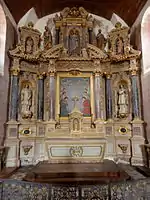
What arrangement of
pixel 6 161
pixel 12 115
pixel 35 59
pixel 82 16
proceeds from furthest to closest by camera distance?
pixel 82 16 < pixel 35 59 < pixel 12 115 < pixel 6 161

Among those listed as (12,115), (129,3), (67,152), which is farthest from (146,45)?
(12,115)

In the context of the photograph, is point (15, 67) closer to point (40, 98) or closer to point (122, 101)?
point (40, 98)

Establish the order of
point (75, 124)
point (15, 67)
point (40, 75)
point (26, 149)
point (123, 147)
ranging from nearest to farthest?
point (26, 149) → point (123, 147) → point (75, 124) → point (15, 67) → point (40, 75)

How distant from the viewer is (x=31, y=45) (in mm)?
6906

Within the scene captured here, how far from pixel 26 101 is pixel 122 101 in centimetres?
332

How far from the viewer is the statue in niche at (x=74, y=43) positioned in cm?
704

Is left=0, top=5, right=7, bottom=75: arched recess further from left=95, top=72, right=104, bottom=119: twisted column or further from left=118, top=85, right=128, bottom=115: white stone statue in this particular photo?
left=118, top=85, right=128, bottom=115: white stone statue

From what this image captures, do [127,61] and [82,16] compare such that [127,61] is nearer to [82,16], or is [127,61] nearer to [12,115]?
[82,16]

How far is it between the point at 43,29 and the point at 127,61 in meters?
3.57

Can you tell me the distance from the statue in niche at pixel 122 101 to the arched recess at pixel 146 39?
37.8 inches

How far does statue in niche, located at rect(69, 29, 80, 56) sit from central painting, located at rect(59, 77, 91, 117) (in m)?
1.00

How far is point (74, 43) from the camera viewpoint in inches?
281

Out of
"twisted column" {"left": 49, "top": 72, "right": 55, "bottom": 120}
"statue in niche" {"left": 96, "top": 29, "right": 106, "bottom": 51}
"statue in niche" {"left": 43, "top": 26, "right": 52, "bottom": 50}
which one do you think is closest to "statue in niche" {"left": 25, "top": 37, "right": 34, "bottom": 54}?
"statue in niche" {"left": 43, "top": 26, "right": 52, "bottom": 50}

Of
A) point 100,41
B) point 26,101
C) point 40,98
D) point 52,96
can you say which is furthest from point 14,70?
point 100,41
